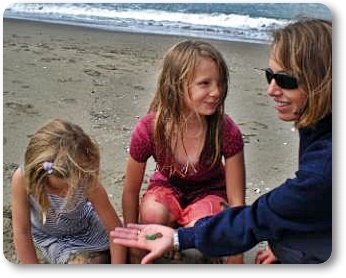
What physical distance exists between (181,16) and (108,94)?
179 millimetres

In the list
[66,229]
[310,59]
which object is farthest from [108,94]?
[310,59]

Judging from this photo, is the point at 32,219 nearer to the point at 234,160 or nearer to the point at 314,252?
the point at 234,160

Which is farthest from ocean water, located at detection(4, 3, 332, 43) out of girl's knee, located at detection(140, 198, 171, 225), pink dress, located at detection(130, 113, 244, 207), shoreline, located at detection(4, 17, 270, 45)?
girl's knee, located at detection(140, 198, 171, 225)

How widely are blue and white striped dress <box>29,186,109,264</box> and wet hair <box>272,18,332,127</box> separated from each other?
0.38 m

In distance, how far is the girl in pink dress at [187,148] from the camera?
1.09 metres

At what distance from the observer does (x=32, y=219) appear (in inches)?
44.9

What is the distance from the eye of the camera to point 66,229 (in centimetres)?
116

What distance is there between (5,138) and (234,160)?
1.23 feet

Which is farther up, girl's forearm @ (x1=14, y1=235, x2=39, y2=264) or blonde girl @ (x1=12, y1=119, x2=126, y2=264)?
blonde girl @ (x1=12, y1=119, x2=126, y2=264)

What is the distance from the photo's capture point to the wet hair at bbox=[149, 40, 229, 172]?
3.57 ft

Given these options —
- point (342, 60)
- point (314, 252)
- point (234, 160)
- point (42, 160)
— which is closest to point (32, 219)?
point (42, 160)

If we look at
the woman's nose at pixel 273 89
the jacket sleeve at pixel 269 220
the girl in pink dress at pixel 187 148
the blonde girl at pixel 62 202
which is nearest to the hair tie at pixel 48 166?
the blonde girl at pixel 62 202

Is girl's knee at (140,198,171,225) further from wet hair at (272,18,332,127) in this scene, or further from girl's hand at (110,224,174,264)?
wet hair at (272,18,332,127)

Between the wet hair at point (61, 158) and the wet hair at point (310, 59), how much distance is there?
335mm
